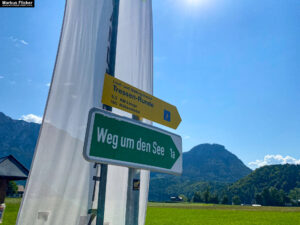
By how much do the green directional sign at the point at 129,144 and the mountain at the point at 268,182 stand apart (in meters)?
186

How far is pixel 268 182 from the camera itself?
186125 mm

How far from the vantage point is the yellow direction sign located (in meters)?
2.11

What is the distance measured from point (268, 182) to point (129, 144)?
698 feet

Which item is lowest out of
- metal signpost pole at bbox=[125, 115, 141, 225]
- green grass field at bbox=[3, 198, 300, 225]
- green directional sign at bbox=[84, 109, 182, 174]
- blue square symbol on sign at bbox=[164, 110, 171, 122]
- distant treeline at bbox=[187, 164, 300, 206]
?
green grass field at bbox=[3, 198, 300, 225]

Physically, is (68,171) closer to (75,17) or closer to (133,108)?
(133,108)

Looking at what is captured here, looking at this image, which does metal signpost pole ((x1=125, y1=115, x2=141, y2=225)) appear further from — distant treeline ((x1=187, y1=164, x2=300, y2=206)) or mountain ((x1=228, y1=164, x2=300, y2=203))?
mountain ((x1=228, y1=164, x2=300, y2=203))

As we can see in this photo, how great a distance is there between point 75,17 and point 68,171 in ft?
6.18

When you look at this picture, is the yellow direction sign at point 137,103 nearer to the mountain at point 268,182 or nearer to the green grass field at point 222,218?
the green grass field at point 222,218

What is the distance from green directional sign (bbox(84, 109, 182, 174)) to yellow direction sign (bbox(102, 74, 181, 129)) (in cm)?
19

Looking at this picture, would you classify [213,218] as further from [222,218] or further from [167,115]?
[167,115]

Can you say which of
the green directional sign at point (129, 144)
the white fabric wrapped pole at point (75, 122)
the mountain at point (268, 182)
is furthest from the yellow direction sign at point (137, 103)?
the mountain at point (268, 182)

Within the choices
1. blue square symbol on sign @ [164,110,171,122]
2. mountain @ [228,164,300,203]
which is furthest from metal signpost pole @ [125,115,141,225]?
mountain @ [228,164,300,203]

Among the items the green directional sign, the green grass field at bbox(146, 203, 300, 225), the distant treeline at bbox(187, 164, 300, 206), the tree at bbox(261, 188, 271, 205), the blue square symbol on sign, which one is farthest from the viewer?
the distant treeline at bbox(187, 164, 300, 206)

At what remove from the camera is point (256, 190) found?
566ft
